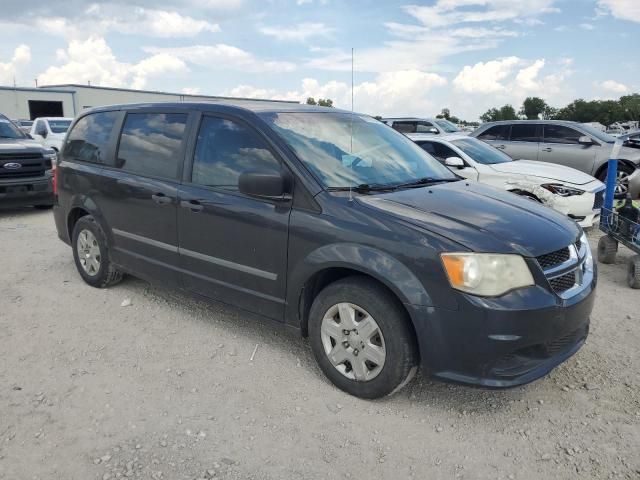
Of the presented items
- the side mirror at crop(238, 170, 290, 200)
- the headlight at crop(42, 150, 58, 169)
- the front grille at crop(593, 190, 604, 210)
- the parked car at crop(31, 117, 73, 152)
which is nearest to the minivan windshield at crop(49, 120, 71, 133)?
the parked car at crop(31, 117, 73, 152)

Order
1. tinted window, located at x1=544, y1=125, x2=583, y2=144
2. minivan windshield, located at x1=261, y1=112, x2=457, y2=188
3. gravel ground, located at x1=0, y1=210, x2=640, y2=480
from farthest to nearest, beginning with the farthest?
tinted window, located at x1=544, y1=125, x2=583, y2=144
minivan windshield, located at x1=261, y1=112, x2=457, y2=188
gravel ground, located at x1=0, y1=210, x2=640, y2=480

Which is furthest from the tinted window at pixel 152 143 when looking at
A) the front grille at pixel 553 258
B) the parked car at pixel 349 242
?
the front grille at pixel 553 258

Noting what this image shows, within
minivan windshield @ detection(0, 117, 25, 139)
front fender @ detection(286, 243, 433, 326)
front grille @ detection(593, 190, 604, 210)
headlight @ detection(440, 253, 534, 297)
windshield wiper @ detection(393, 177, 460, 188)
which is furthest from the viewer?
minivan windshield @ detection(0, 117, 25, 139)

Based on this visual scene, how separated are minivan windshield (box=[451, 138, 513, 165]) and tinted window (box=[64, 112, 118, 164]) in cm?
555

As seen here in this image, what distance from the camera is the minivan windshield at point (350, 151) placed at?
3.43 m

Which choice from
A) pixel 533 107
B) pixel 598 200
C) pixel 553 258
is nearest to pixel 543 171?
pixel 598 200

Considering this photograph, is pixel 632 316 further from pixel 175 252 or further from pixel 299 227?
pixel 175 252

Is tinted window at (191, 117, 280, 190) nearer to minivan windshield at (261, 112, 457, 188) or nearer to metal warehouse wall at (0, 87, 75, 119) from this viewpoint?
minivan windshield at (261, 112, 457, 188)

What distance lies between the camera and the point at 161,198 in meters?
4.05

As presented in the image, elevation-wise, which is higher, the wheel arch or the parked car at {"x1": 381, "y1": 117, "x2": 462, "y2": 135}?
the parked car at {"x1": 381, "y1": 117, "x2": 462, "y2": 135}

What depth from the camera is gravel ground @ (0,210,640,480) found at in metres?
2.60

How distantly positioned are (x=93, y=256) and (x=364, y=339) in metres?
A: 3.16

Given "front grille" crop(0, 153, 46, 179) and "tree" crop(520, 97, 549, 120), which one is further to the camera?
"tree" crop(520, 97, 549, 120)

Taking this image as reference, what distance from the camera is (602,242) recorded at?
615 centimetres
